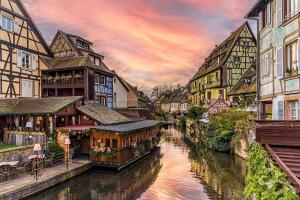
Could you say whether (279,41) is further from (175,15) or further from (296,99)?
(175,15)

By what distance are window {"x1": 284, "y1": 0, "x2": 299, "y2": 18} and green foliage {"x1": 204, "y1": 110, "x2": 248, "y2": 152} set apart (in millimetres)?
12031

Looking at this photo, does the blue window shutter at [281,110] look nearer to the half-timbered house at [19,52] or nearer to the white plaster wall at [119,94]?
the half-timbered house at [19,52]

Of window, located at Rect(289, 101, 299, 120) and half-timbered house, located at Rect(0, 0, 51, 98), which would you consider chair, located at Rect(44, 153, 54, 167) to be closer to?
half-timbered house, located at Rect(0, 0, 51, 98)

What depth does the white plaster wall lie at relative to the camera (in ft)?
132

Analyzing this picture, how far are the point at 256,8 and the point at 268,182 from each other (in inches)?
587

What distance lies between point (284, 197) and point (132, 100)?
137 ft

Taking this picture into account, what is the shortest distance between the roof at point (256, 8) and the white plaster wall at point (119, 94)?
2397cm

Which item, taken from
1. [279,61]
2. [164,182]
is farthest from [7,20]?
[279,61]

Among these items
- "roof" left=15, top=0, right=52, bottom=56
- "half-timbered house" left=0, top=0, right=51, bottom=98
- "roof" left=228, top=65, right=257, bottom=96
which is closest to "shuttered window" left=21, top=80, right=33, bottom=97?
"half-timbered house" left=0, top=0, right=51, bottom=98

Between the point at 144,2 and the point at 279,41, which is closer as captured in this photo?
the point at 279,41

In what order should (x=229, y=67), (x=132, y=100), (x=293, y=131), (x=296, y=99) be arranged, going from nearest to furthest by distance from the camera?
(x=293, y=131), (x=296, y=99), (x=229, y=67), (x=132, y=100)

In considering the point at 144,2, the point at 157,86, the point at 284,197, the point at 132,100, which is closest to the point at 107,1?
the point at 144,2

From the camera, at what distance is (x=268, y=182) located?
21.9 feet

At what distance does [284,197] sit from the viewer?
5.73m
